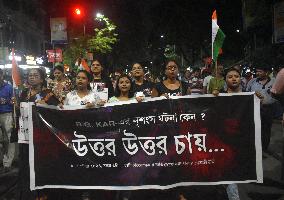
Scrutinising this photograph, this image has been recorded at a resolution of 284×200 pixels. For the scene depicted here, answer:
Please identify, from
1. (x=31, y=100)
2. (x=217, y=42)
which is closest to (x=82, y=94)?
(x=31, y=100)

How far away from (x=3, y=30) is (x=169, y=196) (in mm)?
38979

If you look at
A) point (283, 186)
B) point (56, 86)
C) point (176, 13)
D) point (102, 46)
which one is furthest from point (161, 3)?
point (283, 186)

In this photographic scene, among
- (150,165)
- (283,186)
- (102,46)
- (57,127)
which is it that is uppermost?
(102,46)

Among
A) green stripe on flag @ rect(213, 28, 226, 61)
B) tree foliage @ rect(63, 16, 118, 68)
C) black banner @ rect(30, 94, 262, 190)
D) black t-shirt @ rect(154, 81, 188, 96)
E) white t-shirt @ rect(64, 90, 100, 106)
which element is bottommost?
black banner @ rect(30, 94, 262, 190)

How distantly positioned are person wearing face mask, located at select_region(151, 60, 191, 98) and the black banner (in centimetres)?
55

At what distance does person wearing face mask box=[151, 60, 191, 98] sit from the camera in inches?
242

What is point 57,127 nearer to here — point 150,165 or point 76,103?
point 76,103

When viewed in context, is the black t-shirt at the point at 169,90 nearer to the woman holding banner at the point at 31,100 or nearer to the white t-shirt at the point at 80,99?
the white t-shirt at the point at 80,99

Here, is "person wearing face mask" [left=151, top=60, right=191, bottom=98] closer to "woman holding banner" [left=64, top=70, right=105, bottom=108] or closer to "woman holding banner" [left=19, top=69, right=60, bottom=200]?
"woman holding banner" [left=64, top=70, right=105, bottom=108]

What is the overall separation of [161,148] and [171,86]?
107 centimetres

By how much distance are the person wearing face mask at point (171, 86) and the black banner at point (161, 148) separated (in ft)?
1.81

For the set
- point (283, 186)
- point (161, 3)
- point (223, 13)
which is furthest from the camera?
point (161, 3)

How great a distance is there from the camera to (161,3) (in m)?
31.3

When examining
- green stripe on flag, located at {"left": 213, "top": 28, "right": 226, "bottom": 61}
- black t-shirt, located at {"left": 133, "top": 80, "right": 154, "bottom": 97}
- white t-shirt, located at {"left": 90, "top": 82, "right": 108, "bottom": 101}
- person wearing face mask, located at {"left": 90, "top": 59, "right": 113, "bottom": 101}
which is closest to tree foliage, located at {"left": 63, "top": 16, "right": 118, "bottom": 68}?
person wearing face mask, located at {"left": 90, "top": 59, "right": 113, "bottom": 101}
